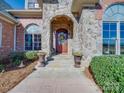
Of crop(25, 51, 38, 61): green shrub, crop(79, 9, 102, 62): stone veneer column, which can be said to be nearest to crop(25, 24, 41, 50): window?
crop(25, 51, 38, 61): green shrub

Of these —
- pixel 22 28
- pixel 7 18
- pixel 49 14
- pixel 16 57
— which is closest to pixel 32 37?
pixel 22 28

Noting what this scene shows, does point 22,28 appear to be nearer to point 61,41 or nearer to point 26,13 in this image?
point 26,13

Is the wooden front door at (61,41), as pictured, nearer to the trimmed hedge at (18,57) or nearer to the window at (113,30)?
the trimmed hedge at (18,57)

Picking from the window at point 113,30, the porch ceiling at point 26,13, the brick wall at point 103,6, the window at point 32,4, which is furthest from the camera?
the window at point 32,4

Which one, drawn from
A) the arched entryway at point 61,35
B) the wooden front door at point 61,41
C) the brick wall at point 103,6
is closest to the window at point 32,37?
the arched entryway at point 61,35

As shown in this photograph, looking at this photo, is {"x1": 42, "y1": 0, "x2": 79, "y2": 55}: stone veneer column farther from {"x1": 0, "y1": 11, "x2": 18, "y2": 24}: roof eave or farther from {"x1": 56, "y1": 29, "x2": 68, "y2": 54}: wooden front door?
{"x1": 56, "y1": 29, "x2": 68, "y2": 54}: wooden front door

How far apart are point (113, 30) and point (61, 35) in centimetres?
880

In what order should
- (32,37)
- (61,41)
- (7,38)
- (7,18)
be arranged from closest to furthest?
(7,18) → (7,38) → (32,37) → (61,41)

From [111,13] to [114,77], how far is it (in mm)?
7228

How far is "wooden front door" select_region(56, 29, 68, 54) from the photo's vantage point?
21219mm

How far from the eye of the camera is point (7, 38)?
18.4 meters

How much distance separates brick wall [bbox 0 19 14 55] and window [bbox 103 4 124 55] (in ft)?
28.2

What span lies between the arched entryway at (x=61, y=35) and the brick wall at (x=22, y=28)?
1626 millimetres

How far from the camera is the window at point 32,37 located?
2077cm
